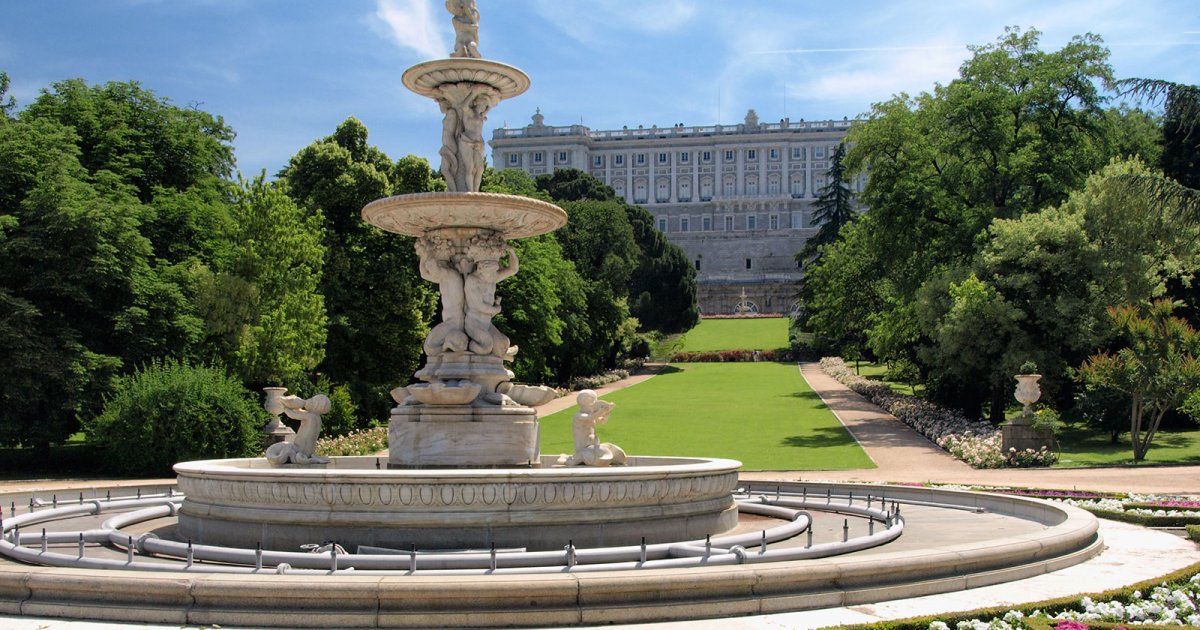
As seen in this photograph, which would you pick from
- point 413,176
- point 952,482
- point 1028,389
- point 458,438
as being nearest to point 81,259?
point 413,176

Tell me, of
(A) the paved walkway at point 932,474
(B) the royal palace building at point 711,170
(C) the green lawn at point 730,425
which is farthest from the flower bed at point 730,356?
(B) the royal palace building at point 711,170

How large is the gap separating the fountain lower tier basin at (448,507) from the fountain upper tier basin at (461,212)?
3.81 m

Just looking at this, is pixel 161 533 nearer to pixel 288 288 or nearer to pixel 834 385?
pixel 288 288

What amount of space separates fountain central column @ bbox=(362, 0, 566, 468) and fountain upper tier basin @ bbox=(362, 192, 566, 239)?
0.01m

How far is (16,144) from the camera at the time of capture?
24281 millimetres

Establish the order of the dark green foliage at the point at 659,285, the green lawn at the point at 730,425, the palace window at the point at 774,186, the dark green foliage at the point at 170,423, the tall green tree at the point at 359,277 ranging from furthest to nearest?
the palace window at the point at 774,186 < the dark green foliage at the point at 659,285 < the tall green tree at the point at 359,277 < the green lawn at the point at 730,425 < the dark green foliage at the point at 170,423

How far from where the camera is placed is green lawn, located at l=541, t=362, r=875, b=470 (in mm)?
26734

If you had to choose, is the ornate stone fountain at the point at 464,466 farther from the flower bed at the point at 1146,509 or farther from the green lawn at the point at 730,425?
the green lawn at the point at 730,425

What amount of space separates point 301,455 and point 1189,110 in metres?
15.1

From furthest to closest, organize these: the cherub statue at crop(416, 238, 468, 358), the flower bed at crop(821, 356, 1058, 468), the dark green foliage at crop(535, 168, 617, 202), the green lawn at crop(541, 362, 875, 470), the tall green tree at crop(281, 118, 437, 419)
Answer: the dark green foliage at crop(535, 168, 617, 202) < the tall green tree at crop(281, 118, 437, 419) < the green lawn at crop(541, 362, 875, 470) < the flower bed at crop(821, 356, 1058, 468) < the cherub statue at crop(416, 238, 468, 358)

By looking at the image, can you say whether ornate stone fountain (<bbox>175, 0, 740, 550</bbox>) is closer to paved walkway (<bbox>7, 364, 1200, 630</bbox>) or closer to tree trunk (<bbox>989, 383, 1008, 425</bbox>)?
paved walkway (<bbox>7, 364, 1200, 630</bbox>)

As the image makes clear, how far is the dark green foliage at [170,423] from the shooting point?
72.4 feet

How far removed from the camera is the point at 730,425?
33875mm

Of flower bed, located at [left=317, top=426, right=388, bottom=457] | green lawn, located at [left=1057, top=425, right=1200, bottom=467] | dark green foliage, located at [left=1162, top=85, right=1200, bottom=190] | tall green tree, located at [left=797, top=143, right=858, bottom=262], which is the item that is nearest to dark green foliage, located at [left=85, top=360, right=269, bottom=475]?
flower bed, located at [left=317, top=426, right=388, bottom=457]
